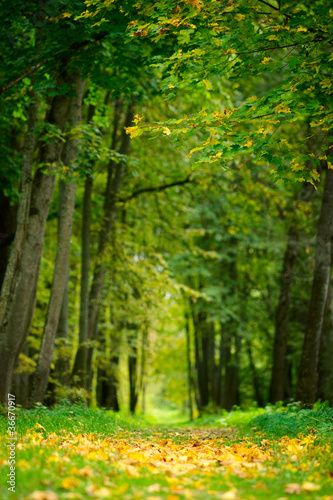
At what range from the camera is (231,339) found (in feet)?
72.7

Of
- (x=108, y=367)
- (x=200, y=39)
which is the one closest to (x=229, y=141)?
(x=200, y=39)

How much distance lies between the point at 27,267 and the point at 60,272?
1.66 m

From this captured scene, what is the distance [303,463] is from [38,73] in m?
7.80

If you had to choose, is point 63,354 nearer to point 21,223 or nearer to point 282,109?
point 21,223

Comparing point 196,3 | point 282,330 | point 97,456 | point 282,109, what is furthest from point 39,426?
point 282,330

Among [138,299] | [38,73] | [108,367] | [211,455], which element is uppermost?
[38,73]

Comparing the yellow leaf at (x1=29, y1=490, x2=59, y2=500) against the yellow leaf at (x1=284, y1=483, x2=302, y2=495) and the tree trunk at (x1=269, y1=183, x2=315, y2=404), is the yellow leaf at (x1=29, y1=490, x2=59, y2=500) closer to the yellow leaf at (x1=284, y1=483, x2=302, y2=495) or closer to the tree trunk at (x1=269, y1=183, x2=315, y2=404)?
the yellow leaf at (x1=284, y1=483, x2=302, y2=495)

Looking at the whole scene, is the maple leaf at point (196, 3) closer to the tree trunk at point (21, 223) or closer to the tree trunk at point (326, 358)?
the tree trunk at point (21, 223)

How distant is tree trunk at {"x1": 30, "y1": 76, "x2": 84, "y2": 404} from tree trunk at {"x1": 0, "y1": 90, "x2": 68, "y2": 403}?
496 millimetres

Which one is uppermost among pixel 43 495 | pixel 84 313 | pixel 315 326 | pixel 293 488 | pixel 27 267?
pixel 27 267

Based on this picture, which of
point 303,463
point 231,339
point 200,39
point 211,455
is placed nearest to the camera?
point 303,463

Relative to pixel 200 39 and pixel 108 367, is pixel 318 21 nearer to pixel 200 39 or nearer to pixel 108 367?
pixel 200 39

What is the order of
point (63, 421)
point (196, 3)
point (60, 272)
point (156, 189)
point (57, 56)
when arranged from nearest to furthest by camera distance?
1. point (196, 3)
2. point (63, 421)
3. point (57, 56)
4. point (60, 272)
5. point (156, 189)

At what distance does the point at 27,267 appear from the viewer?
830 centimetres
